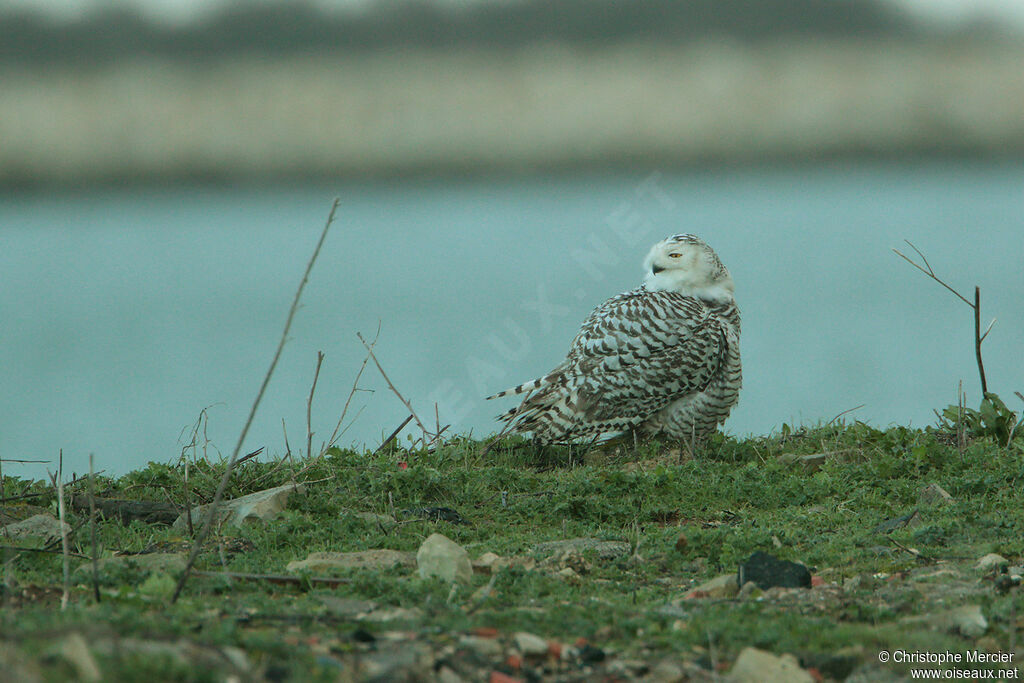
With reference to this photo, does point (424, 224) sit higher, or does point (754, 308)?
point (424, 224)

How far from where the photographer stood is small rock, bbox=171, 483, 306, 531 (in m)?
4.09

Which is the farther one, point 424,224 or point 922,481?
point 424,224

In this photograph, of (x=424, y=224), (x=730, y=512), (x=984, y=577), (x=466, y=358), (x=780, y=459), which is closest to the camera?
(x=984, y=577)

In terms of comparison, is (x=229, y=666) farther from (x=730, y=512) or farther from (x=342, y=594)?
(x=730, y=512)

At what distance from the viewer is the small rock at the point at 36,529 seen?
380cm

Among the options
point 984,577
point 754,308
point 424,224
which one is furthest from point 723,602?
point 424,224

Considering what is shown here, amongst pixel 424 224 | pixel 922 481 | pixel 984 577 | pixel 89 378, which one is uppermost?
pixel 424 224

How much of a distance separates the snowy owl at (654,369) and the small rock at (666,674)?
11.5 feet

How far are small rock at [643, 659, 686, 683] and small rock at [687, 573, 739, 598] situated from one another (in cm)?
74

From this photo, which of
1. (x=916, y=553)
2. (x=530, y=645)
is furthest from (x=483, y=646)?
(x=916, y=553)

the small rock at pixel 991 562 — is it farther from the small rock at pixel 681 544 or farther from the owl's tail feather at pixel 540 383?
the owl's tail feather at pixel 540 383

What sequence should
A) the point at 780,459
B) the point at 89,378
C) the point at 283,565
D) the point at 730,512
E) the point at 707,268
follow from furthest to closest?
1. the point at 89,378
2. the point at 707,268
3. the point at 780,459
4. the point at 730,512
5. the point at 283,565

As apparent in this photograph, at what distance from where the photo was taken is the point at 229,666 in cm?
191

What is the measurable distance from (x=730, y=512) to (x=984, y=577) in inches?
55.4
